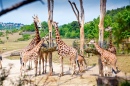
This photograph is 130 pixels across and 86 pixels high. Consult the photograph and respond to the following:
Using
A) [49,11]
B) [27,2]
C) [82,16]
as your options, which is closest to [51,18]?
[49,11]

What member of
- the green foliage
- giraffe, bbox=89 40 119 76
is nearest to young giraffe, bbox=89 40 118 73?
giraffe, bbox=89 40 119 76

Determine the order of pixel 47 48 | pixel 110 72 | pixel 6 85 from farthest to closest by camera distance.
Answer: pixel 47 48 < pixel 110 72 < pixel 6 85

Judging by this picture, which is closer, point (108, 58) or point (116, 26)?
point (108, 58)

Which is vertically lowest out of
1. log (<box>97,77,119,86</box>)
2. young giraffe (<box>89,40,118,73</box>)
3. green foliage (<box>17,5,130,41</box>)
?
log (<box>97,77,119,86</box>)

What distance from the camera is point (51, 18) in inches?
444

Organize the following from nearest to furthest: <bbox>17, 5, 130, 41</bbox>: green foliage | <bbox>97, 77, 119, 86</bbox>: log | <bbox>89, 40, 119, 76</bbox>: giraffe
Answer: <bbox>97, 77, 119, 86</bbox>: log → <bbox>17, 5, 130, 41</bbox>: green foliage → <bbox>89, 40, 119, 76</bbox>: giraffe

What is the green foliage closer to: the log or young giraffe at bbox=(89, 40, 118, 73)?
young giraffe at bbox=(89, 40, 118, 73)

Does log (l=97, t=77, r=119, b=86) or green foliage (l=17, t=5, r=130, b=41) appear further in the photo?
green foliage (l=17, t=5, r=130, b=41)

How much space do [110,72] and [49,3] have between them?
3673 millimetres

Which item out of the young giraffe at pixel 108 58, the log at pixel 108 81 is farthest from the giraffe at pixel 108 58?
Answer: the log at pixel 108 81

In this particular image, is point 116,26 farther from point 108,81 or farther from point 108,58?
point 108,81

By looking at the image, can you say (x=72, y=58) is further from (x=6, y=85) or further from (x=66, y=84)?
(x=6, y=85)

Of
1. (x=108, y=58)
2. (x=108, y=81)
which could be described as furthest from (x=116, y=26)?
(x=108, y=81)

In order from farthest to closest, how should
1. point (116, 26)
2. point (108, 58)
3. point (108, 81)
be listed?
1. point (116, 26)
2. point (108, 58)
3. point (108, 81)
